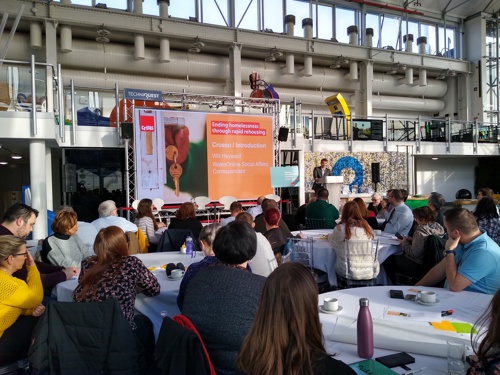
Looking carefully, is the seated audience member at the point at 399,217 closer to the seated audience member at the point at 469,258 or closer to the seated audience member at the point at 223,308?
the seated audience member at the point at 469,258

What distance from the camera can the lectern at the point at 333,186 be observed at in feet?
32.4

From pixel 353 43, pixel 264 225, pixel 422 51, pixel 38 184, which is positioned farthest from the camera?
pixel 422 51

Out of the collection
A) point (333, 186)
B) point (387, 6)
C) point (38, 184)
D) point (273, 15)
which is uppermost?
point (387, 6)

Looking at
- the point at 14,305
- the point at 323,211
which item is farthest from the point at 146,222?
the point at 14,305

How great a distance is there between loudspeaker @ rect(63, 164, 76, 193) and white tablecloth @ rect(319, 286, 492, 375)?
793 cm

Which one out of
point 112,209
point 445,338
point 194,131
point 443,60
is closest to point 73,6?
point 194,131

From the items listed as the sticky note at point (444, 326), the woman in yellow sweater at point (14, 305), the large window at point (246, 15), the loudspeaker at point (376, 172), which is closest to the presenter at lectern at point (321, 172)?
the loudspeaker at point (376, 172)

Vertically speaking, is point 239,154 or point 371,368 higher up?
point 239,154

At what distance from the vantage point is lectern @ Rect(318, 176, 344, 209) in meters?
9.87

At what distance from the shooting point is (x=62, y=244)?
353 centimetres

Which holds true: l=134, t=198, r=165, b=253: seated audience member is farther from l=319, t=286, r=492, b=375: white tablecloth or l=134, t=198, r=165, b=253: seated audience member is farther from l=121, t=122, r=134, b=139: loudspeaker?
l=121, t=122, r=134, b=139: loudspeaker

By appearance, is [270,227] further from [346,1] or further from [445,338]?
[346,1]

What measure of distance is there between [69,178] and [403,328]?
8745 mm

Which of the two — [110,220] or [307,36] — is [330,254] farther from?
[307,36]
